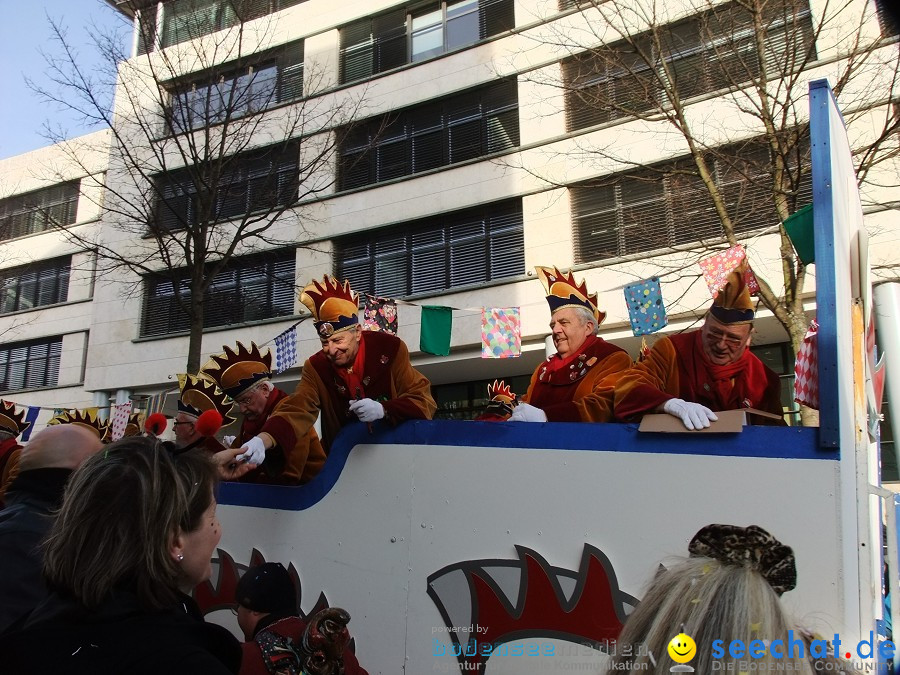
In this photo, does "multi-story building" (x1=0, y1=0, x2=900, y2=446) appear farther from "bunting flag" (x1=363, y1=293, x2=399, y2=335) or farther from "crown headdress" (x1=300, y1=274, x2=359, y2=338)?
"crown headdress" (x1=300, y1=274, x2=359, y2=338)

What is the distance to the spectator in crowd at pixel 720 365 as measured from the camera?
2984 millimetres

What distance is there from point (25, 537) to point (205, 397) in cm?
289

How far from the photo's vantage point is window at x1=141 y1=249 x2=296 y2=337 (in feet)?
52.8

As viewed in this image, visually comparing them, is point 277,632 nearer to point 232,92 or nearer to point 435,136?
point 232,92

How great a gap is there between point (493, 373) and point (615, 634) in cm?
1277

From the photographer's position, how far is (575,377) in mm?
3484

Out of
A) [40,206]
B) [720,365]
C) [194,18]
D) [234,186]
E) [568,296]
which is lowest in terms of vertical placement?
[720,365]

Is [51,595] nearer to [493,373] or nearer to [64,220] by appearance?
[493,373]

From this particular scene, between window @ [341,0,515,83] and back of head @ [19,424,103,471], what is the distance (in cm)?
1421

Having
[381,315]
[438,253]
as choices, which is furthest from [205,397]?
[438,253]

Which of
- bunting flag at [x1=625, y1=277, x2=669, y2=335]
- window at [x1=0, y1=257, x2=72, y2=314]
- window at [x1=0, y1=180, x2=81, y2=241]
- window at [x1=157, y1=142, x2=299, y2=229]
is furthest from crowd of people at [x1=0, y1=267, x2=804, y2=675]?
window at [x1=0, y1=180, x2=81, y2=241]

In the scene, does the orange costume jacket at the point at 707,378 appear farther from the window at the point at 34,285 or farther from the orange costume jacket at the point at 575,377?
the window at the point at 34,285

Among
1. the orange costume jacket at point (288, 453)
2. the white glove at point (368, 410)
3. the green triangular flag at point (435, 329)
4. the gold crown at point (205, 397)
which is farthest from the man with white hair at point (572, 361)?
the green triangular flag at point (435, 329)

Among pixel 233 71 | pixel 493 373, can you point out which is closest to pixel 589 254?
pixel 493 373
